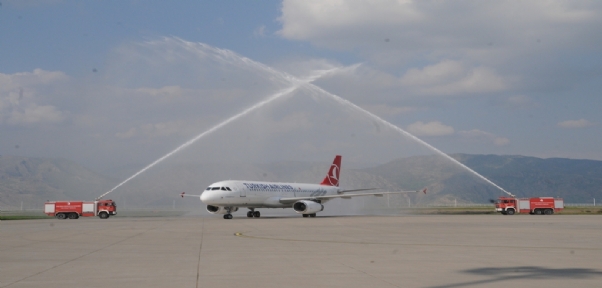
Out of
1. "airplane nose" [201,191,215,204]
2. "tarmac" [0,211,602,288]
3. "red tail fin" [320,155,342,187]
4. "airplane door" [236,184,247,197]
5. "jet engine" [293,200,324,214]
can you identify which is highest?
"red tail fin" [320,155,342,187]

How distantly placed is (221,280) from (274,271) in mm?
2008

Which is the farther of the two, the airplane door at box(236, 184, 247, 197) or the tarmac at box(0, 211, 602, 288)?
the airplane door at box(236, 184, 247, 197)

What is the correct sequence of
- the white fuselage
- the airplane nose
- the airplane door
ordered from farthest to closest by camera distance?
the airplane door → the white fuselage → the airplane nose

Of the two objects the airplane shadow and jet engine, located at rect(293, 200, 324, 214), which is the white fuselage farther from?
the airplane shadow

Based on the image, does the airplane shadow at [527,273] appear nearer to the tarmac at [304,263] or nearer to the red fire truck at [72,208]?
the tarmac at [304,263]

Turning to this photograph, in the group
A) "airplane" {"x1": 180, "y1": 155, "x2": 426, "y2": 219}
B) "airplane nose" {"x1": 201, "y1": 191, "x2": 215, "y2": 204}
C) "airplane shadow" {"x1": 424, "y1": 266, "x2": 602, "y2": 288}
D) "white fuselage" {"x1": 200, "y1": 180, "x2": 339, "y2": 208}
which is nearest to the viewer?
"airplane shadow" {"x1": 424, "y1": 266, "x2": 602, "y2": 288}

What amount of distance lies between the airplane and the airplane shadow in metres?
41.2

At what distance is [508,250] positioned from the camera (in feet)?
71.2

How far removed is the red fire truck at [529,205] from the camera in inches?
2815

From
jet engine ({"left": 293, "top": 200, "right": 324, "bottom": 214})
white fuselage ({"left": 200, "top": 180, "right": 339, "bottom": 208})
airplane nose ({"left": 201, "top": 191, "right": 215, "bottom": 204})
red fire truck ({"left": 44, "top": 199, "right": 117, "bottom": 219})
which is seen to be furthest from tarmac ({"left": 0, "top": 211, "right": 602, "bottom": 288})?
jet engine ({"left": 293, "top": 200, "right": 324, "bottom": 214})

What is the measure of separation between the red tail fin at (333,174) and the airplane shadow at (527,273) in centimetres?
6408

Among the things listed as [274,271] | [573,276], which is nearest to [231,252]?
[274,271]

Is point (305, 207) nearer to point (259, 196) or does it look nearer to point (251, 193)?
point (259, 196)

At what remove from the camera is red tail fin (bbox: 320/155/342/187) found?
80.5 meters
